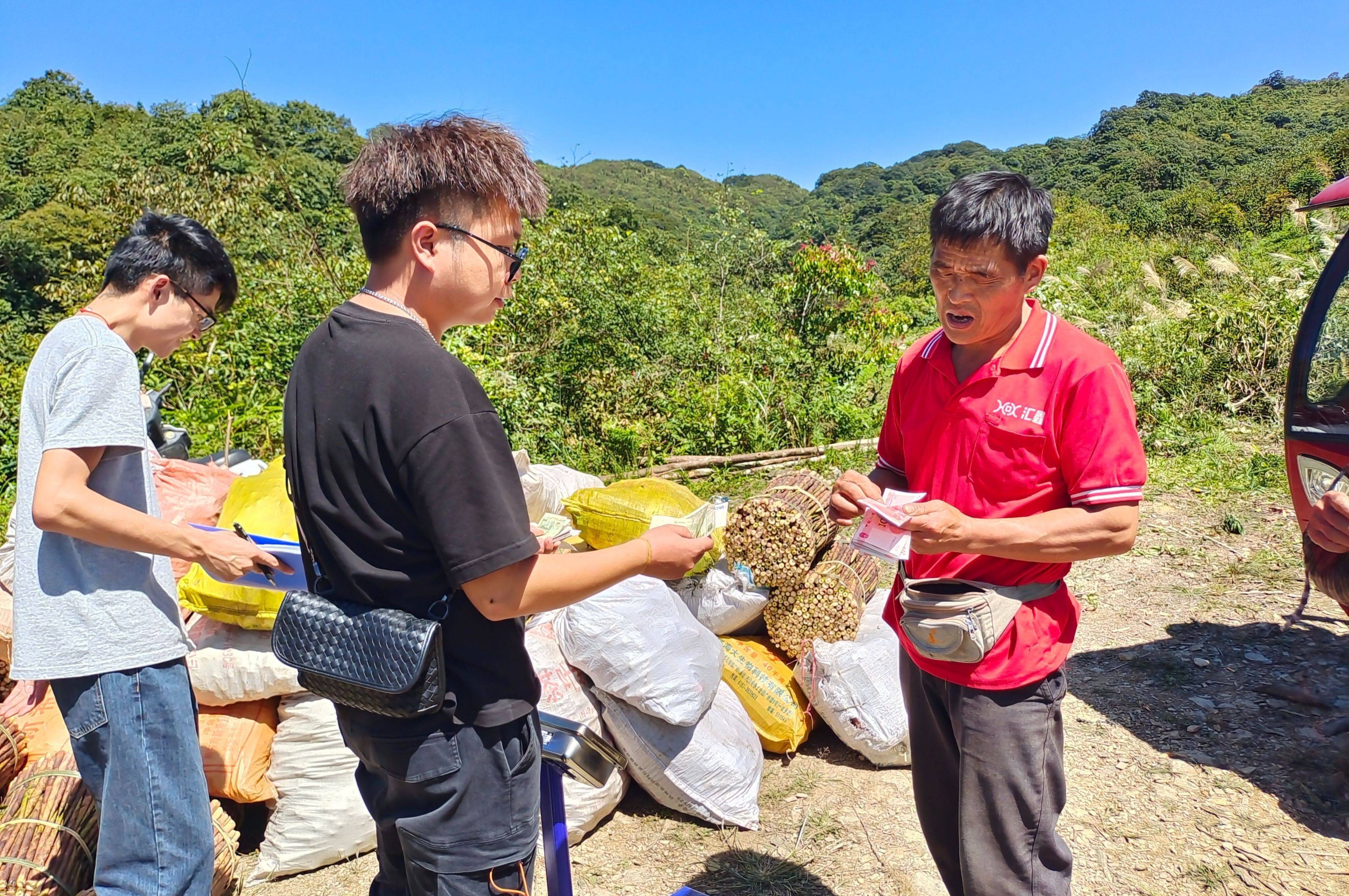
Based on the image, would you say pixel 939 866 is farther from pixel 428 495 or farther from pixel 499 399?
pixel 499 399

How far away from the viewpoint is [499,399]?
5840 mm

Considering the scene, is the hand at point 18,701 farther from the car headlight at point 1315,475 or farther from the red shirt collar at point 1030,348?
the car headlight at point 1315,475

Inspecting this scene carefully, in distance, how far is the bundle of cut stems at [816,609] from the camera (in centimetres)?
317

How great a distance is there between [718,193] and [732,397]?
568 centimetres

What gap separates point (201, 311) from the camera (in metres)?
1.98

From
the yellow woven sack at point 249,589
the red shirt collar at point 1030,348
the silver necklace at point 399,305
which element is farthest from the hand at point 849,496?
the yellow woven sack at point 249,589

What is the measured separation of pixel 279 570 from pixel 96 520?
1.13ft

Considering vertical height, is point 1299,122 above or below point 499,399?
above

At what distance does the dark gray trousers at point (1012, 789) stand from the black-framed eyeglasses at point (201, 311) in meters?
1.83

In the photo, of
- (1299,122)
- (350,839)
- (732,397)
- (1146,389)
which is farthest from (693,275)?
(1299,122)

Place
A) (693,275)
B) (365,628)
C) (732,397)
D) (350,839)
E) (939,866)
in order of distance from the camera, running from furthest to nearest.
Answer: (693,275)
(732,397)
(350,839)
(939,866)
(365,628)

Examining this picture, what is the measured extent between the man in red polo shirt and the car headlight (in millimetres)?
1589

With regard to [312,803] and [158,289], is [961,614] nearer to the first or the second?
[158,289]

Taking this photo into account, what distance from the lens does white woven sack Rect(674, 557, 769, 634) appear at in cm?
327
